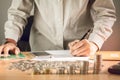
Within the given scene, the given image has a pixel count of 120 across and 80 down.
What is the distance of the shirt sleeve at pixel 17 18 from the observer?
158 centimetres

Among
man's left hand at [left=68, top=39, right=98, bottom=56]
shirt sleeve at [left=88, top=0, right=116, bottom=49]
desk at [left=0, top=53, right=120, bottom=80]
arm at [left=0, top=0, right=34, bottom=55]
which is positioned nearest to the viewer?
desk at [left=0, top=53, right=120, bottom=80]

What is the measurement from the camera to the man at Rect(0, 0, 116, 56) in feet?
5.13

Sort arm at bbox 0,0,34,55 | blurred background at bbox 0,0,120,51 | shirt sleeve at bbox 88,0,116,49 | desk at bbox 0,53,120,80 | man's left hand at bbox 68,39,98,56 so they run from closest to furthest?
desk at bbox 0,53,120,80 → man's left hand at bbox 68,39,98,56 → shirt sleeve at bbox 88,0,116,49 → arm at bbox 0,0,34,55 → blurred background at bbox 0,0,120,51

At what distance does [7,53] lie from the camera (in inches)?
51.8

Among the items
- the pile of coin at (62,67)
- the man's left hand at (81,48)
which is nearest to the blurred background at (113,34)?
the man's left hand at (81,48)

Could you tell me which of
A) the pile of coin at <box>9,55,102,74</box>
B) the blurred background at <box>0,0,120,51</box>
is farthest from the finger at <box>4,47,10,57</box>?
the blurred background at <box>0,0,120,51</box>

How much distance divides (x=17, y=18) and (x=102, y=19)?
0.48 meters

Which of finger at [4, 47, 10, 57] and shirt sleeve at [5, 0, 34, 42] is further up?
shirt sleeve at [5, 0, 34, 42]

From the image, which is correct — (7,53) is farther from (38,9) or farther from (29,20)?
(29,20)

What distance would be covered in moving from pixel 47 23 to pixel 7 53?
1.29ft

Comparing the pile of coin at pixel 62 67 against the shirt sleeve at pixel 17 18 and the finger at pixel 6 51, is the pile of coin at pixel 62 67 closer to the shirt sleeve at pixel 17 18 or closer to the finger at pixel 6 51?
the finger at pixel 6 51

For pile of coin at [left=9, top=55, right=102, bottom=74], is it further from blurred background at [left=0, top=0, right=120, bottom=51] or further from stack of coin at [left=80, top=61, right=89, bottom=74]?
blurred background at [left=0, top=0, right=120, bottom=51]

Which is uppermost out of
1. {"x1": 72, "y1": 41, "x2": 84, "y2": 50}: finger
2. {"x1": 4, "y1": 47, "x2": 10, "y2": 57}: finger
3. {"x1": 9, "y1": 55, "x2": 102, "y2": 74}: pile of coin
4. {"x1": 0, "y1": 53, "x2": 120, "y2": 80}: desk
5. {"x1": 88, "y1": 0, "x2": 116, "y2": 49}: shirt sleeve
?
{"x1": 88, "y1": 0, "x2": 116, "y2": 49}: shirt sleeve

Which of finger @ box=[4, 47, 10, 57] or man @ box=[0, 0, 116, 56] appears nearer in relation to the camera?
finger @ box=[4, 47, 10, 57]
